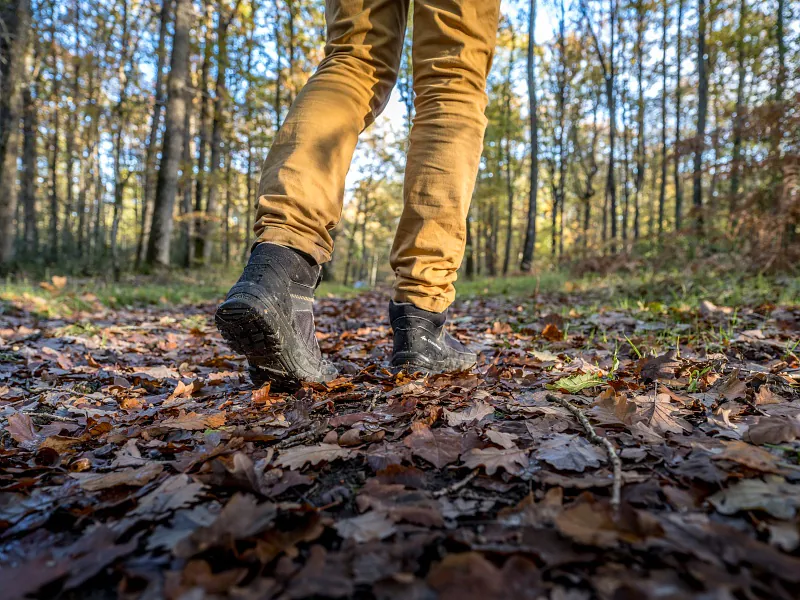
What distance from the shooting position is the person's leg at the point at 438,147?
5.39 ft

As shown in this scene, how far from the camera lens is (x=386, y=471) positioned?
33.5 inches

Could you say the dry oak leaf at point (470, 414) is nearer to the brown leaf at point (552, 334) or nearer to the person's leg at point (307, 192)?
the person's leg at point (307, 192)

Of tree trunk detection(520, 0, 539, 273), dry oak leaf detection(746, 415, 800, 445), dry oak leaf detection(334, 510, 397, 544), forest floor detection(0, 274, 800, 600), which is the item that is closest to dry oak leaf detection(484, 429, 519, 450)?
forest floor detection(0, 274, 800, 600)

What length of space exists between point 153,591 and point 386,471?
41 cm

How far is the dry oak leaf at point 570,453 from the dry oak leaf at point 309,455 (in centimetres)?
42

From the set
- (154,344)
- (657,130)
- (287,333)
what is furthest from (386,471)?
(657,130)

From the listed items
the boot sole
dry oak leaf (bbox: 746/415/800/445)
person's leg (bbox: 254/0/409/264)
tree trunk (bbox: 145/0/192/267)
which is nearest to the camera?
dry oak leaf (bbox: 746/415/800/445)

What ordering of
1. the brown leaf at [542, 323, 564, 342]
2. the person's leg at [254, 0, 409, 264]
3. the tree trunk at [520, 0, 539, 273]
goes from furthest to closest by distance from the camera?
the tree trunk at [520, 0, 539, 273] < the brown leaf at [542, 323, 564, 342] < the person's leg at [254, 0, 409, 264]

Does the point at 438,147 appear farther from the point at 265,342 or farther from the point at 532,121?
the point at 532,121

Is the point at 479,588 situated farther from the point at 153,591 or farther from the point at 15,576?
the point at 15,576

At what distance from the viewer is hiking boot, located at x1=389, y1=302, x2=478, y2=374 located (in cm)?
172

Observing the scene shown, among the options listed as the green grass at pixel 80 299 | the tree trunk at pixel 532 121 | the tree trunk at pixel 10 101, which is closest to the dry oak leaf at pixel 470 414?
the green grass at pixel 80 299

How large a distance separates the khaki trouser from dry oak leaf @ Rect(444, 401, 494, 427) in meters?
0.55

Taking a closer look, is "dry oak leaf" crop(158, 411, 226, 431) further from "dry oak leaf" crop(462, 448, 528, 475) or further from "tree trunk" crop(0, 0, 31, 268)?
"tree trunk" crop(0, 0, 31, 268)
